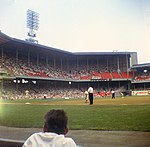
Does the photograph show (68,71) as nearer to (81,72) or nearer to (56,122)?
(81,72)

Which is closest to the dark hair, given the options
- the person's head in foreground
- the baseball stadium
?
the person's head in foreground

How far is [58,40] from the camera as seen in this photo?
184 centimetres

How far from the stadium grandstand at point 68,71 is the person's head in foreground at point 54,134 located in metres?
1.05

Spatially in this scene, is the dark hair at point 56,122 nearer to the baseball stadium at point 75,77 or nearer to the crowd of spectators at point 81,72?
the baseball stadium at point 75,77

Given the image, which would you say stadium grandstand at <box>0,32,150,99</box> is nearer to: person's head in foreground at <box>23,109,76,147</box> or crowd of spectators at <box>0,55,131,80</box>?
crowd of spectators at <box>0,55,131,80</box>

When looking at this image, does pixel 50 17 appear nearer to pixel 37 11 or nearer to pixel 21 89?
pixel 37 11

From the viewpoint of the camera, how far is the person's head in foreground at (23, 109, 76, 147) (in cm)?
93

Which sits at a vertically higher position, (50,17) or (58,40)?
(50,17)

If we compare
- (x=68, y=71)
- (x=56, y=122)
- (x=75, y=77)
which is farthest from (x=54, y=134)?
(x=75, y=77)

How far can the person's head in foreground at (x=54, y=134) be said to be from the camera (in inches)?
36.5

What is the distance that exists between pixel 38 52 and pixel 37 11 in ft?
3.73

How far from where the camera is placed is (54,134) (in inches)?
37.2

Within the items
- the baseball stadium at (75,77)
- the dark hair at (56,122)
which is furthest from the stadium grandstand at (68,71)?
the dark hair at (56,122)

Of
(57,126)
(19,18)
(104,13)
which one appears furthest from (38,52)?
(57,126)
